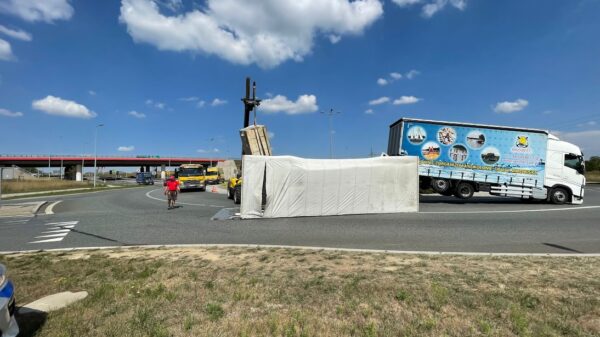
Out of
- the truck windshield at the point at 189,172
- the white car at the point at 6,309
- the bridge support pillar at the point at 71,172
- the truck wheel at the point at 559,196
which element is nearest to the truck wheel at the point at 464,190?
the truck wheel at the point at 559,196

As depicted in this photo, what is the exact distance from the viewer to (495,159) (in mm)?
16781

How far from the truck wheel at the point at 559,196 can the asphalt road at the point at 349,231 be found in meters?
4.13

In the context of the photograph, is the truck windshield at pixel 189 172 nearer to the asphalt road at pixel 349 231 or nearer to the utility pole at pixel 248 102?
the utility pole at pixel 248 102

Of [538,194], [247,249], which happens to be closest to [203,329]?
[247,249]

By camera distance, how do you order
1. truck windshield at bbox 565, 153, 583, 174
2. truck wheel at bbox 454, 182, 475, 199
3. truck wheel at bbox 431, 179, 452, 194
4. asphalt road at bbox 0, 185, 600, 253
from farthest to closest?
truck wheel at bbox 454, 182, 475, 199, truck wheel at bbox 431, 179, 452, 194, truck windshield at bbox 565, 153, 583, 174, asphalt road at bbox 0, 185, 600, 253

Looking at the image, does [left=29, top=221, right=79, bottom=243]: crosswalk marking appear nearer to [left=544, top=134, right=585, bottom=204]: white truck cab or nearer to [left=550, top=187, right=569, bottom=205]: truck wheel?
[left=544, top=134, right=585, bottom=204]: white truck cab

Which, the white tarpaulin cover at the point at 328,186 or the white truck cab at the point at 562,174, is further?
the white truck cab at the point at 562,174

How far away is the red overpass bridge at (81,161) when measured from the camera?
89.3 metres

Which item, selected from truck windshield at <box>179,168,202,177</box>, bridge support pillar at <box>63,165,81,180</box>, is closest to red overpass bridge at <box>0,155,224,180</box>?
bridge support pillar at <box>63,165,81,180</box>

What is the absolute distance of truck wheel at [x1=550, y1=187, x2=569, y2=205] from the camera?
1652 cm

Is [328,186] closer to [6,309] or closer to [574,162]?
[6,309]

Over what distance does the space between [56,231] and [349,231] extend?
346 inches

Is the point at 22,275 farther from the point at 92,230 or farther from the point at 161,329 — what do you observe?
the point at 92,230

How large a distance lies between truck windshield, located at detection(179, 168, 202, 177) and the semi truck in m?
20.2
